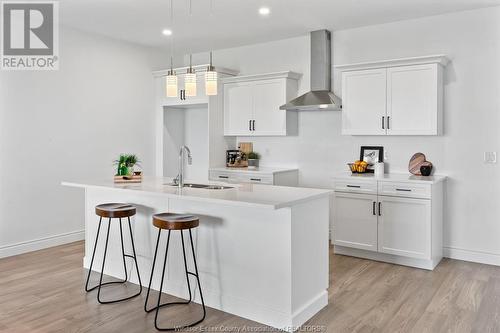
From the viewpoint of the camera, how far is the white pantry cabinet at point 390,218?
4.18 m

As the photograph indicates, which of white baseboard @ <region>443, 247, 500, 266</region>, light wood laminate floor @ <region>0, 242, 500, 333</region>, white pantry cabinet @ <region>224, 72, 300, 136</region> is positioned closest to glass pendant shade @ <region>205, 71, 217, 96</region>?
light wood laminate floor @ <region>0, 242, 500, 333</region>

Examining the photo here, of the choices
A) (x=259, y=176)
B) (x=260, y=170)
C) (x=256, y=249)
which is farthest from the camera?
(x=260, y=170)

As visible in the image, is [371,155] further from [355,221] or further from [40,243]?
[40,243]

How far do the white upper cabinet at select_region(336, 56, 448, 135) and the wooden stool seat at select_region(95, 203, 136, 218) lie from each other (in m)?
2.65

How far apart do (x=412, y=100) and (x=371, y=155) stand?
862 millimetres

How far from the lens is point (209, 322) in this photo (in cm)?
301

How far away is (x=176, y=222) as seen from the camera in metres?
2.95

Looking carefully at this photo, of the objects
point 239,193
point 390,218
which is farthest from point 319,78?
point 239,193

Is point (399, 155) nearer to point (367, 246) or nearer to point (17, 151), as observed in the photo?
point (367, 246)

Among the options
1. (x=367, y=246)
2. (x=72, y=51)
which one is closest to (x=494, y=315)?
(x=367, y=246)

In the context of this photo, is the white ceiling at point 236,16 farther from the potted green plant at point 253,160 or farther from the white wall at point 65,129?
the potted green plant at point 253,160

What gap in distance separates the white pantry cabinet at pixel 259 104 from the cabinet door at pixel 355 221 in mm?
1332

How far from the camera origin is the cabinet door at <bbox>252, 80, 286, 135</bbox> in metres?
5.47

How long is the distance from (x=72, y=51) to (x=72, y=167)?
1.46m
